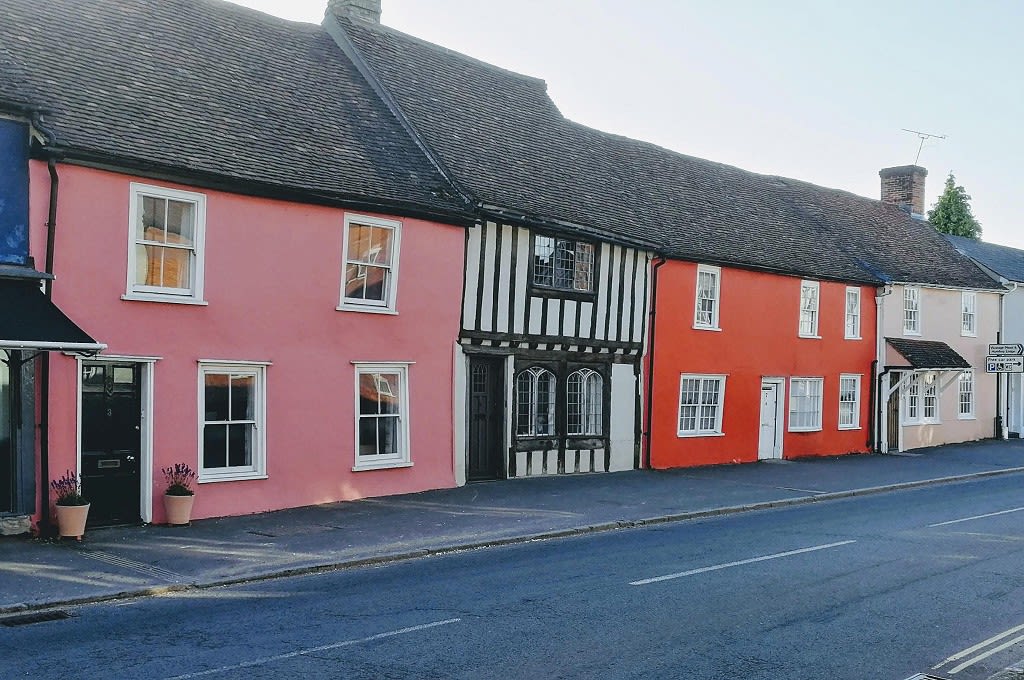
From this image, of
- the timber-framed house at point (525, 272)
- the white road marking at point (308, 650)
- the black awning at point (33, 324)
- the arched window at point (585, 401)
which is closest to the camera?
the white road marking at point (308, 650)

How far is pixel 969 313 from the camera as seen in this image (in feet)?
119

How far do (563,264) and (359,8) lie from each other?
27.4ft

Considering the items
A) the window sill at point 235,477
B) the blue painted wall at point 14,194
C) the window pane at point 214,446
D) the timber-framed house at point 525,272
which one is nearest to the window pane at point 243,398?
the window pane at point 214,446

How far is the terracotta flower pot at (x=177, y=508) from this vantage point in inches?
600

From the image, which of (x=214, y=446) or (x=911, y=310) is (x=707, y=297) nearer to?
(x=911, y=310)

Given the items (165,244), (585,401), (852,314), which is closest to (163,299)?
(165,244)

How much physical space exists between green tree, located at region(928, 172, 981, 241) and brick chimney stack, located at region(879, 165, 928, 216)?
21903 millimetres

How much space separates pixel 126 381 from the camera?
15.3 metres

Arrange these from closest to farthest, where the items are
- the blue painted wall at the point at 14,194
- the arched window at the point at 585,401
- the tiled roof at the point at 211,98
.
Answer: the blue painted wall at the point at 14,194 < the tiled roof at the point at 211,98 < the arched window at the point at 585,401

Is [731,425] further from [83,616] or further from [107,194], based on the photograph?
[83,616]

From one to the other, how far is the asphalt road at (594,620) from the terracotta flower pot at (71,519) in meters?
3.42

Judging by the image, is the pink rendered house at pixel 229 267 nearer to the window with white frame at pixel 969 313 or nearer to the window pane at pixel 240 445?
the window pane at pixel 240 445

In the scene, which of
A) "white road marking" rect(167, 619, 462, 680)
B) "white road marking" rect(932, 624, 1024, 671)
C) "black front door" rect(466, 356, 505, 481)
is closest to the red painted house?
"black front door" rect(466, 356, 505, 481)

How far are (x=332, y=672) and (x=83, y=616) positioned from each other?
3486 mm
